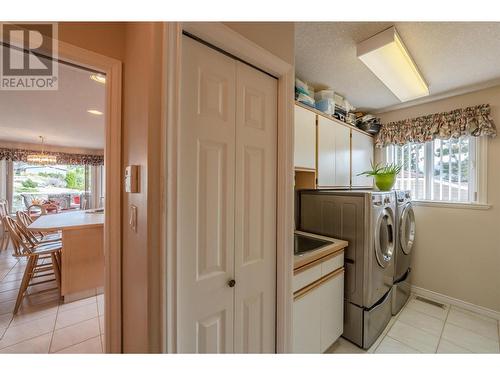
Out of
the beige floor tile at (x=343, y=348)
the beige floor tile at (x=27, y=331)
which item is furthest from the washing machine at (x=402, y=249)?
the beige floor tile at (x=27, y=331)

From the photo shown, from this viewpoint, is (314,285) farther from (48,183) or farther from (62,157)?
(48,183)

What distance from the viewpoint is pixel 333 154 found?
2.12 metres

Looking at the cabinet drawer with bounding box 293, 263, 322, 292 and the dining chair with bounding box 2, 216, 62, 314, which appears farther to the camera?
the dining chair with bounding box 2, 216, 62, 314

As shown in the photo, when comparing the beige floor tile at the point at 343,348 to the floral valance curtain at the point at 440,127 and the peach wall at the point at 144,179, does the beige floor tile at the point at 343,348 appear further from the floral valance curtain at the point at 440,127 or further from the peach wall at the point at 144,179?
the floral valance curtain at the point at 440,127

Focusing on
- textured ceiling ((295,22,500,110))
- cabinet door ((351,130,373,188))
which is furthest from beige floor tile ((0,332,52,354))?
cabinet door ((351,130,373,188))

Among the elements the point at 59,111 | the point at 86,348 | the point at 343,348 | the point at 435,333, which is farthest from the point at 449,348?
the point at 59,111

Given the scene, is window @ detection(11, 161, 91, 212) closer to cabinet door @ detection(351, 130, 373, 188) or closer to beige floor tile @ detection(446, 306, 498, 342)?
cabinet door @ detection(351, 130, 373, 188)

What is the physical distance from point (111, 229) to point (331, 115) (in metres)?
2.06

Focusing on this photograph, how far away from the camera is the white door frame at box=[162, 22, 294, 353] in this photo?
714mm

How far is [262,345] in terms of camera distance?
1.06m

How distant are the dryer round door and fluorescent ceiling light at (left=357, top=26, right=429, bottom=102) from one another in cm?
111

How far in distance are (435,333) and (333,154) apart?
1.80 m
